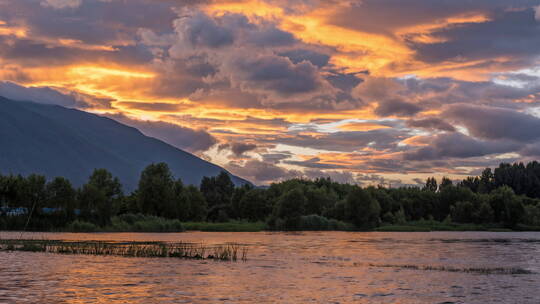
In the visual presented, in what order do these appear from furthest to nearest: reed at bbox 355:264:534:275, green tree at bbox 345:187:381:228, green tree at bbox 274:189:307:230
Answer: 1. green tree at bbox 345:187:381:228
2. green tree at bbox 274:189:307:230
3. reed at bbox 355:264:534:275

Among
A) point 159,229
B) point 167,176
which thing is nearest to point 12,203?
point 159,229

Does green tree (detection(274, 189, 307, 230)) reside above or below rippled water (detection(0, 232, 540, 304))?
above

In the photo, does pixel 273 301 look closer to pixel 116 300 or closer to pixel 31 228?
pixel 116 300

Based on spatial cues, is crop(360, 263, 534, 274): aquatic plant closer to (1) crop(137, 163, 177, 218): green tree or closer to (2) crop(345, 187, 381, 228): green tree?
(2) crop(345, 187, 381, 228): green tree

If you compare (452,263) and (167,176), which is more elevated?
(167,176)

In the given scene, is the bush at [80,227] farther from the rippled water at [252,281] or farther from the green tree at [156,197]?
the rippled water at [252,281]

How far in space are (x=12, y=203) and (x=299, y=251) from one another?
3630 inches

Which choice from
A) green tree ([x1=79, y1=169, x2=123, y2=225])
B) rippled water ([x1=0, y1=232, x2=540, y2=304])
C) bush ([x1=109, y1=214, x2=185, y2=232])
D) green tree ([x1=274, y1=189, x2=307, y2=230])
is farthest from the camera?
green tree ([x1=274, y1=189, x2=307, y2=230])

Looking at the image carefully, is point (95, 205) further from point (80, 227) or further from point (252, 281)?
point (252, 281)

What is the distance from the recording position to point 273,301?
3828cm

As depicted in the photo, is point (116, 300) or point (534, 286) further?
point (534, 286)

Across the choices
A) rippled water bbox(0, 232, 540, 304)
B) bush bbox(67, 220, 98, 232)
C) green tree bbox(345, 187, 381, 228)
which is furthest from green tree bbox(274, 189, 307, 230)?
rippled water bbox(0, 232, 540, 304)

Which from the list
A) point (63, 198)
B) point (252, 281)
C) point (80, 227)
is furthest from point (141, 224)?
point (252, 281)

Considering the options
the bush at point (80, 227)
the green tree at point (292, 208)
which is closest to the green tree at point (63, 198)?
the bush at point (80, 227)
